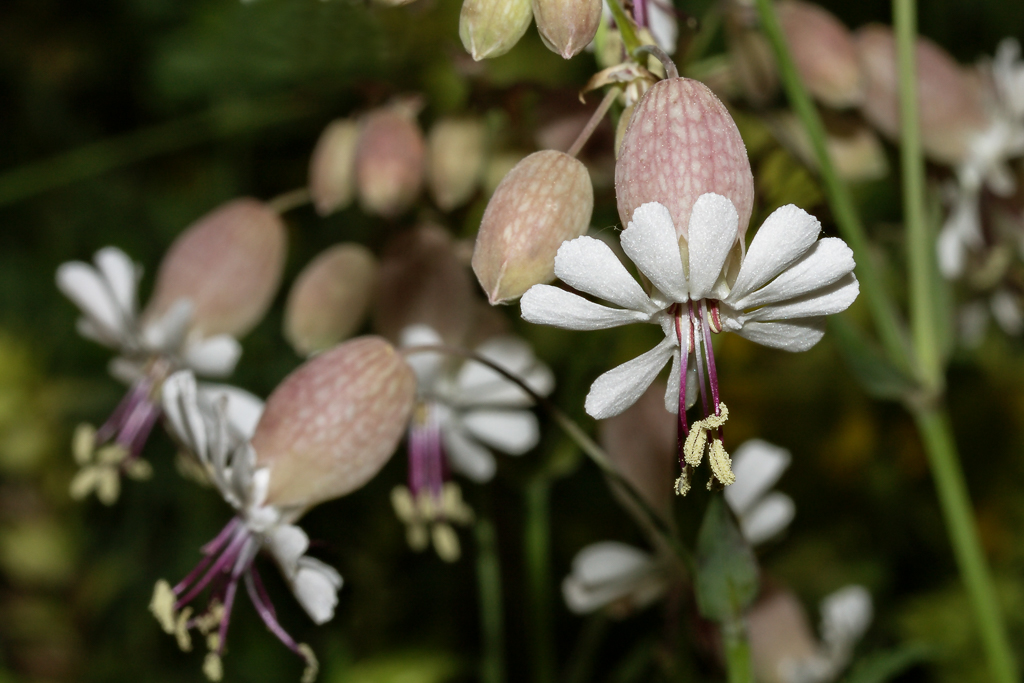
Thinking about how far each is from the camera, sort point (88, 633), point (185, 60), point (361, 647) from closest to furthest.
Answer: point (361, 647) < point (185, 60) < point (88, 633)

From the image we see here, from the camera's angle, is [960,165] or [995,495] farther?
[995,495]

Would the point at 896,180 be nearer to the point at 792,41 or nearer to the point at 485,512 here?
the point at 792,41

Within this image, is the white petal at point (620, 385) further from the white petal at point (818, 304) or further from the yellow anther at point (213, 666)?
the yellow anther at point (213, 666)

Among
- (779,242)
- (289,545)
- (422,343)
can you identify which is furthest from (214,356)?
(779,242)

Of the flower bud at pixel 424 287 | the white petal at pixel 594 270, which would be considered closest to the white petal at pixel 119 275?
the flower bud at pixel 424 287

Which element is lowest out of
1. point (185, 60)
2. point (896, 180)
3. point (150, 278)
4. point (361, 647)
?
point (361, 647)

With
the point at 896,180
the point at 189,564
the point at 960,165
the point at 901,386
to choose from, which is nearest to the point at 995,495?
the point at 896,180

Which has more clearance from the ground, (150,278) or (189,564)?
(150,278)
